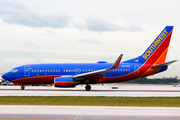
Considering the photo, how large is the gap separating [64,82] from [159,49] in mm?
13869

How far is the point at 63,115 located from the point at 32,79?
1002 inches

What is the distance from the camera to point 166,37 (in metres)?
37.0

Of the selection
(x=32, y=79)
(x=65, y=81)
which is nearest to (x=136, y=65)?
(x=65, y=81)

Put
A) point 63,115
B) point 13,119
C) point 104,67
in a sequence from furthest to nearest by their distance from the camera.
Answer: point 104,67 < point 63,115 < point 13,119

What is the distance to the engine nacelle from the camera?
33256mm

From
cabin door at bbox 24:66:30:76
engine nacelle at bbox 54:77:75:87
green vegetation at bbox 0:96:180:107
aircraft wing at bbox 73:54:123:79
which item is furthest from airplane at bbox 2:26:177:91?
green vegetation at bbox 0:96:180:107

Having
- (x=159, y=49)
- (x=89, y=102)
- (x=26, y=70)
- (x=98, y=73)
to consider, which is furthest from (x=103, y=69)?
(x=89, y=102)

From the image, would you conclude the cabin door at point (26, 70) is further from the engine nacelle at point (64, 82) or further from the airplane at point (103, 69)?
the engine nacelle at point (64, 82)

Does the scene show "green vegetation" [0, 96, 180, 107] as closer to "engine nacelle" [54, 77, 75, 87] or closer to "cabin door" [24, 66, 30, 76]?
"engine nacelle" [54, 77, 75, 87]

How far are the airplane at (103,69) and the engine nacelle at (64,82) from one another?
137cm

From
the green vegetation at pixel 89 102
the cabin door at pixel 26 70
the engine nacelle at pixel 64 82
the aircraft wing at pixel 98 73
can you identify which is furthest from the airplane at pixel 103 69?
the green vegetation at pixel 89 102

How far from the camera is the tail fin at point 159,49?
36.8 m

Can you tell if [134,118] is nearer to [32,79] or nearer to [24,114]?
[24,114]

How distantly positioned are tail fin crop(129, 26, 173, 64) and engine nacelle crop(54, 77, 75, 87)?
10.1 m
